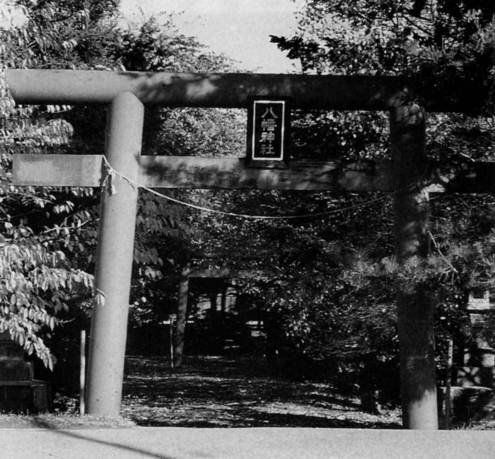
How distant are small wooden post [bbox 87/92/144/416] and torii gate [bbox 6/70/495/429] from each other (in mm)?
11

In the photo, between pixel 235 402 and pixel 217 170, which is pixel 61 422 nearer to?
pixel 217 170

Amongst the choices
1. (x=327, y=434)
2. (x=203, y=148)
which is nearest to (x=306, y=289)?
(x=327, y=434)

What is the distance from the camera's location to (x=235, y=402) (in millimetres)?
16297

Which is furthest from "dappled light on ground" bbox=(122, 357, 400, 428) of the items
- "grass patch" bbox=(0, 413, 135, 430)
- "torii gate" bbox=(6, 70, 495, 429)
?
"grass patch" bbox=(0, 413, 135, 430)

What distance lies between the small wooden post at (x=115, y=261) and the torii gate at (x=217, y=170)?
1cm

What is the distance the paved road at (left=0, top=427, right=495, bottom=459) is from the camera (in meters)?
6.41

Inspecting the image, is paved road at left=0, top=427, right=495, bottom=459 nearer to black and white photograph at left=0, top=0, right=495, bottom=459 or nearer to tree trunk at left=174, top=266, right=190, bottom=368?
black and white photograph at left=0, top=0, right=495, bottom=459

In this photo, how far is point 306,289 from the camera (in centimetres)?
1179

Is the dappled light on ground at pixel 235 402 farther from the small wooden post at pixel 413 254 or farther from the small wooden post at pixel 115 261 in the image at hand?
the small wooden post at pixel 115 261

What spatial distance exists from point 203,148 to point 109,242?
1094 cm

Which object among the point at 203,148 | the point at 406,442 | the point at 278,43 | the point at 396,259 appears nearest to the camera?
the point at 406,442

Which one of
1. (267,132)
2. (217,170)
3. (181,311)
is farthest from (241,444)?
(181,311)

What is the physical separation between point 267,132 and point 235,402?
27.7ft

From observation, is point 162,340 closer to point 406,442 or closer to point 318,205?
point 318,205
